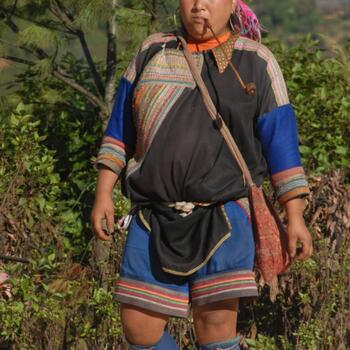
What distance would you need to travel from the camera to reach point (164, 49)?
14.3 ft

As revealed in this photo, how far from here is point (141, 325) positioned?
4254 mm

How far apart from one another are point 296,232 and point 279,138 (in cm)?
36

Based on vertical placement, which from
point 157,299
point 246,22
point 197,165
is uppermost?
point 246,22

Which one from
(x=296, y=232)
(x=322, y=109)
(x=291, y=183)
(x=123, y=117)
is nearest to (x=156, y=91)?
(x=123, y=117)

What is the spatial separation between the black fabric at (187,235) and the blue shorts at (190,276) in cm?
4

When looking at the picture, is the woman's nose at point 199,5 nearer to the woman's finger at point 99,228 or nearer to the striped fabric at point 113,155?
the striped fabric at point 113,155

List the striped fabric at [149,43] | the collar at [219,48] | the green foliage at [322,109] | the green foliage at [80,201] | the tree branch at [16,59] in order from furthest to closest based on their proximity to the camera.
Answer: the green foliage at [322,109] → the tree branch at [16,59] → the green foliage at [80,201] → the striped fabric at [149,43] → the collar at [219,48]

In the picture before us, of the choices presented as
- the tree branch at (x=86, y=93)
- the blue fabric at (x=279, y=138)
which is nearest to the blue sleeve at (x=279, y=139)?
the blue fabric at (x=279, y=138)

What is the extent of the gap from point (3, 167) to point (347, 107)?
213 cm

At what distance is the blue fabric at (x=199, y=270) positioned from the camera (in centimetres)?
418

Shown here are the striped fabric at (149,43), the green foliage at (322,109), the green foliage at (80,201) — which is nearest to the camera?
the striped fabric at (149,43)

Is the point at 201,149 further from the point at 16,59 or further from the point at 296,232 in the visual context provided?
the point at 16,59

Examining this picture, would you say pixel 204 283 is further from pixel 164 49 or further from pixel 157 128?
pixel 164 49

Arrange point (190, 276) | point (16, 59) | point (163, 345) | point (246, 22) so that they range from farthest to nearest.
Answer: point (16, 59) → point (246, 22) → point (163, 345) → point (190, 276)
